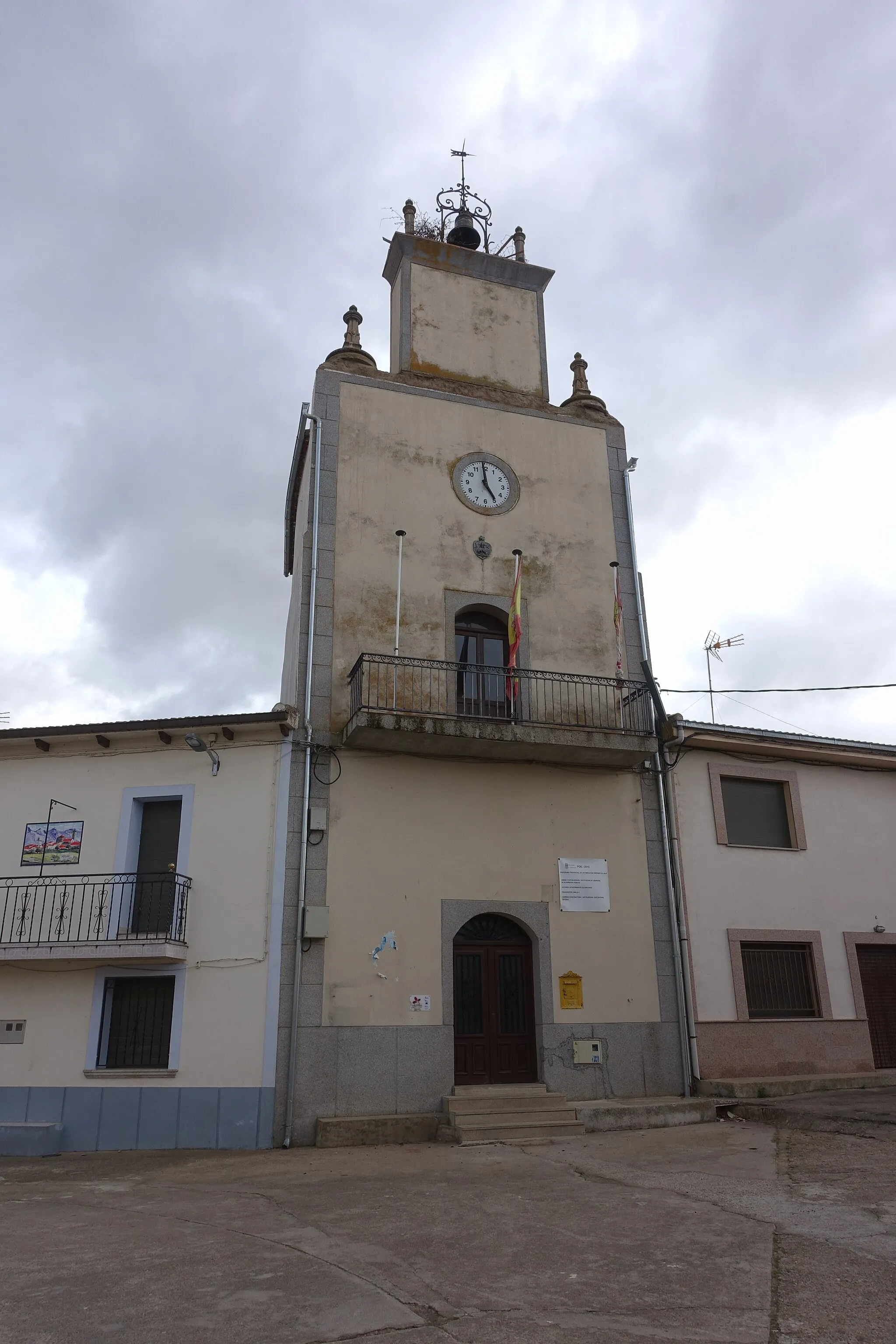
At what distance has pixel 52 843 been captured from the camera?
506 inches

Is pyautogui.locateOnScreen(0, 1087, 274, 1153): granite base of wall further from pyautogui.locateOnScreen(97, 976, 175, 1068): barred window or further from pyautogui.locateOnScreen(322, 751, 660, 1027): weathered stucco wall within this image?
pyautogui.locateOnScreen(322, 751, 660, 1027): weathered stucco wall

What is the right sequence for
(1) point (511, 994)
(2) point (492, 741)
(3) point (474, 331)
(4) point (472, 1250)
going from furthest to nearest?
(3) point (474, 331) → (1) point (511, 994) → (2) point (492, 741) → (4) point (472, 1250)

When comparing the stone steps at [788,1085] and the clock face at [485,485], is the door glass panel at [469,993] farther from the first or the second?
the clock face at [485,485]

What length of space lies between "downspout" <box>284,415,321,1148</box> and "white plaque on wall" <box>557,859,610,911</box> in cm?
372

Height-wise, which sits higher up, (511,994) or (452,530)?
(452,530)

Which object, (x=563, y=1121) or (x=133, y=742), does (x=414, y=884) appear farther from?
(x=133, y=742)

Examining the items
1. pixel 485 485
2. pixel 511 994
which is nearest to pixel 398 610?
pixel 485 485

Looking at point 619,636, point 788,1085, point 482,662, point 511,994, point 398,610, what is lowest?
point 788,1085

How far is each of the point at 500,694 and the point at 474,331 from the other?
22.7 ft

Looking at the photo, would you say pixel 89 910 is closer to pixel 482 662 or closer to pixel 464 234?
pixel 482 662

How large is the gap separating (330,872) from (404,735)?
81.5 inches

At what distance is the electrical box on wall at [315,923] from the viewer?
39.7ft

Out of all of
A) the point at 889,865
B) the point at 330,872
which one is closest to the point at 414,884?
the point at 330,872

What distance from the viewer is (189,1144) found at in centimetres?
1152
